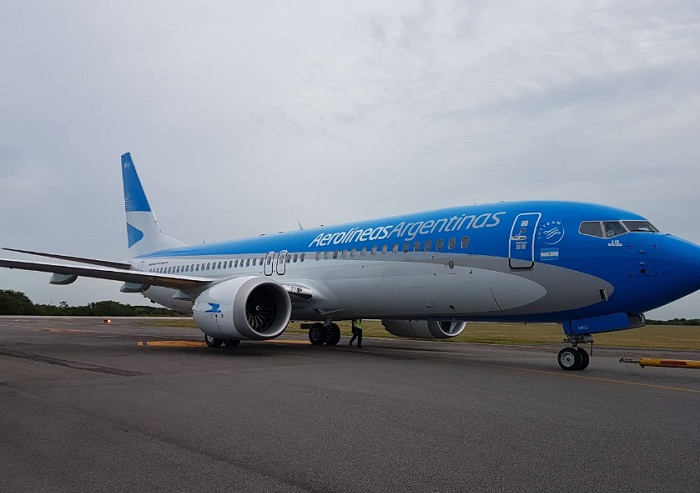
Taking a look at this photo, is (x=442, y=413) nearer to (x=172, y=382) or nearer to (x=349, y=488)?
(x=349, y=488)

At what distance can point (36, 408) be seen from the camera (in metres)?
6.46

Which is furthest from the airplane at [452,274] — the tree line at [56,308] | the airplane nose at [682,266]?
the tree line at [56,308]

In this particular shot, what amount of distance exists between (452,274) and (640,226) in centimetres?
381

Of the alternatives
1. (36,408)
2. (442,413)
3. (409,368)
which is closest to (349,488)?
(442,413)

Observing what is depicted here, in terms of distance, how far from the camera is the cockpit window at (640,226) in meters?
11.0

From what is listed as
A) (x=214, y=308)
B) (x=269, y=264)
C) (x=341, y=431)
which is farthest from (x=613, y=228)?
(x=269, y=264)

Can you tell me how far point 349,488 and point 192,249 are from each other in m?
19.7

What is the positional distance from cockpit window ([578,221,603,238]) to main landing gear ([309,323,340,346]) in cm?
936

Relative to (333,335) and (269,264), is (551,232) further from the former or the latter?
(269,264)

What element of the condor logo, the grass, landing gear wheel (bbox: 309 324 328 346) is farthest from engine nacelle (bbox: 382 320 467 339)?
the condor logo

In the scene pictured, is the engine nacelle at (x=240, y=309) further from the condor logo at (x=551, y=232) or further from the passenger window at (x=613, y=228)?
the passenger window at (x=613, y=228)

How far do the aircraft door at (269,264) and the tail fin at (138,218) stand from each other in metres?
8.05

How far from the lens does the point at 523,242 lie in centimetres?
1187

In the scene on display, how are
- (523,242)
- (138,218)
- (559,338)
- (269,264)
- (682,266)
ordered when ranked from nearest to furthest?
1. (682,266)
2. (523,242)
3. (269,264)
4. (138,218)
5. (559,338)
